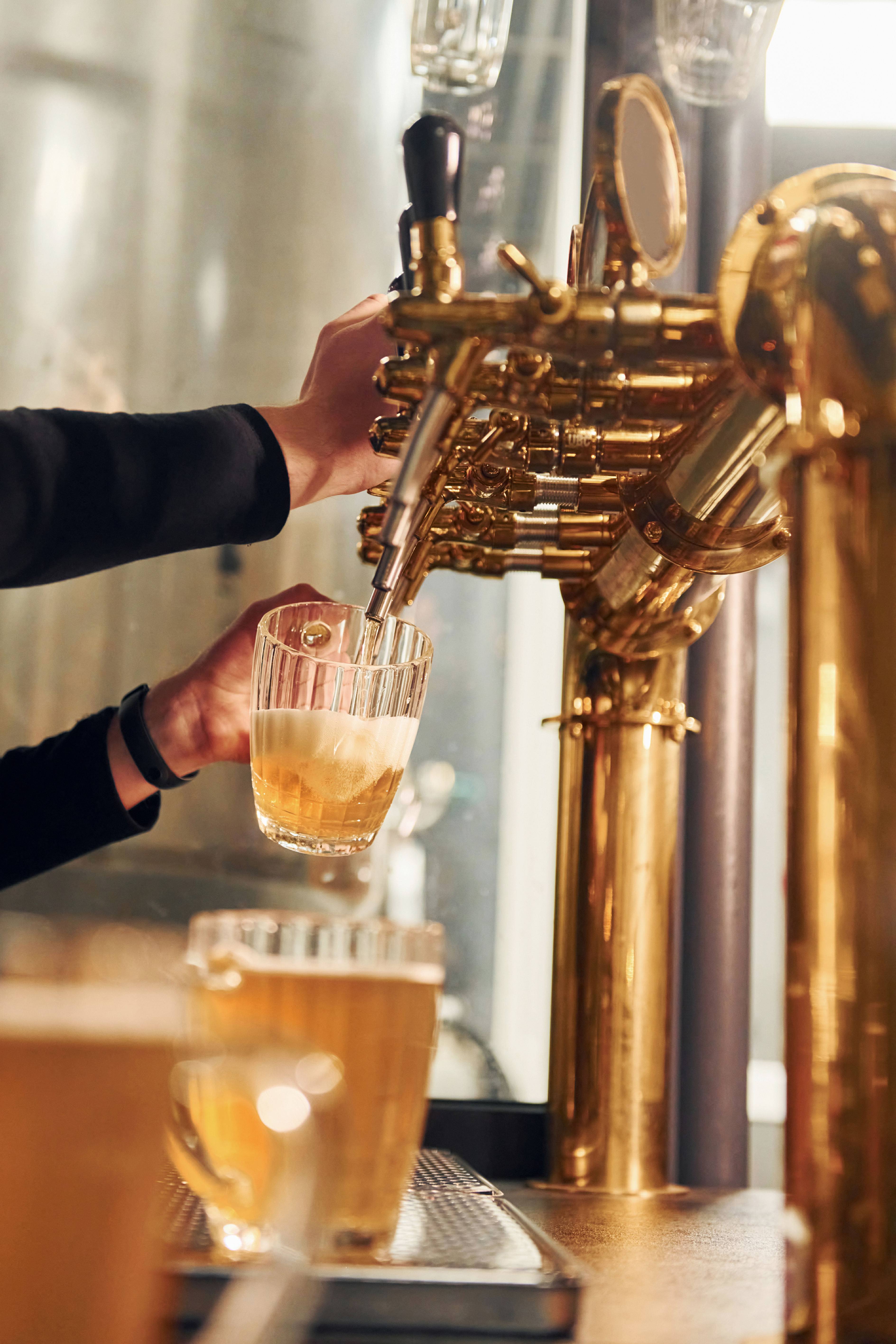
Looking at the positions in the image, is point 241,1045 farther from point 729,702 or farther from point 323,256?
point 323,256

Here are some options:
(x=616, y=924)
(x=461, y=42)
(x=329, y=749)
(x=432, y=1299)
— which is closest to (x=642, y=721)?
(x=616, y=924)

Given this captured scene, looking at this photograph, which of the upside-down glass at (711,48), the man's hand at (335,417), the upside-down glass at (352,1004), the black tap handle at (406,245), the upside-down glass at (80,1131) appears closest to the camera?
the upside-down glass at (80,1131)

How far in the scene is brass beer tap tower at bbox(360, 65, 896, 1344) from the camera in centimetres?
34

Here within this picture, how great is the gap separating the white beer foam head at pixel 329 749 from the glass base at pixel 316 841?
0.08 feet

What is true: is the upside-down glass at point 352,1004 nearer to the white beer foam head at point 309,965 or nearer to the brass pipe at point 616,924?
the white beer foam head at point 309,965

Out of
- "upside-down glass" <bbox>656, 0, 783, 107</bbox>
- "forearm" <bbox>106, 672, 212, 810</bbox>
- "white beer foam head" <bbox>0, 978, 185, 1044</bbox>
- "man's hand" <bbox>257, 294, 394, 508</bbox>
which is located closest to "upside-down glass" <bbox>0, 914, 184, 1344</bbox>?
"white beer foam head" <bbox>0, 978, 185, 1044</bbox>

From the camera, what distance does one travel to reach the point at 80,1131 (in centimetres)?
34

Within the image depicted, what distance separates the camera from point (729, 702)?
91 centimetres

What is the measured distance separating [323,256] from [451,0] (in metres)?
0.23

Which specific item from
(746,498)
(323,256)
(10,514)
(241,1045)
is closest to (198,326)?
(323,256)

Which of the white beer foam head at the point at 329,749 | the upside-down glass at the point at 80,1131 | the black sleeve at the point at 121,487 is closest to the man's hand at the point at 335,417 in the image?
Result: the black sleeve at the point at 121,487

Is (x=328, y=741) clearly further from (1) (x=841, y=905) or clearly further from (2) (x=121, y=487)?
(1) (x=841, y=905)

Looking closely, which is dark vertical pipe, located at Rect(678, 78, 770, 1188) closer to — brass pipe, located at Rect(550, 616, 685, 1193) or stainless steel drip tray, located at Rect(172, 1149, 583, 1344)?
brass pipe, located at Rect(550, 616, 685, 1193)

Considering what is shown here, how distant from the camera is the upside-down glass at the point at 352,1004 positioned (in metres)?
0.44
